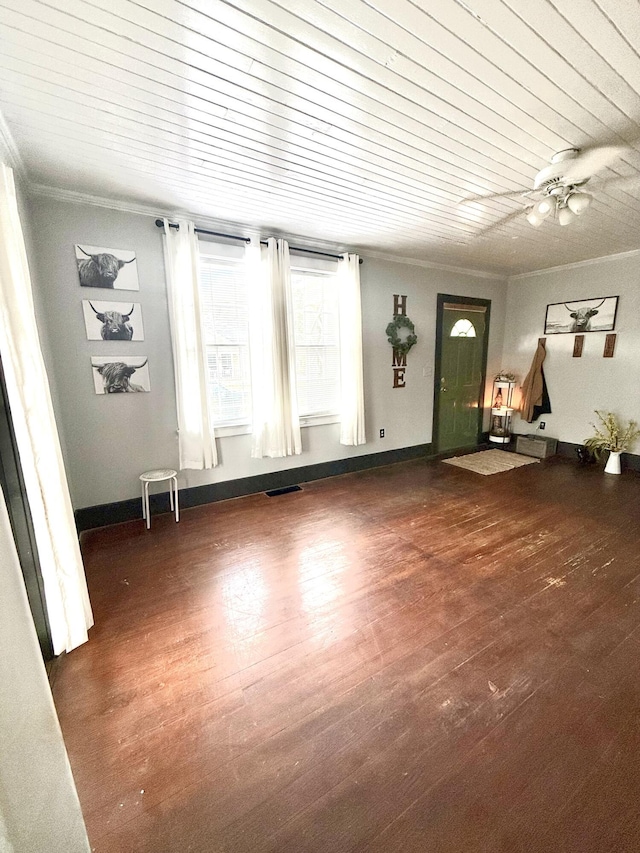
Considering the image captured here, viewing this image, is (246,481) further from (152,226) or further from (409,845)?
(409,845)

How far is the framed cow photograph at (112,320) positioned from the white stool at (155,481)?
1.15m

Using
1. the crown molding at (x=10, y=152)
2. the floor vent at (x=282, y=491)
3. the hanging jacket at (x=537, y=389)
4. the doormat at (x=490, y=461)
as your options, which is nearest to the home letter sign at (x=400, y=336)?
the doormat at (x=490, y=461)

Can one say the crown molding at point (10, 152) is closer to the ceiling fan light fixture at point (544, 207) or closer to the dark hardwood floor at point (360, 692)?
the dark hardwood floor at point (360, 692)

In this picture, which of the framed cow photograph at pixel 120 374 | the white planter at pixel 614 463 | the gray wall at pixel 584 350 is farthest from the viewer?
the gray wall at pixel 584 350

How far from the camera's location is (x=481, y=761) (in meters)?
1.17

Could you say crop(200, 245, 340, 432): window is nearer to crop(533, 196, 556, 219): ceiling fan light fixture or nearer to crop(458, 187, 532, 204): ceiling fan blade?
crop(458, 187, 532, 204): ceiling fan blade

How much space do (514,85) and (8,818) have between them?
9.04 ft

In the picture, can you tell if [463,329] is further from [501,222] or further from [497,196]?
[497,196]

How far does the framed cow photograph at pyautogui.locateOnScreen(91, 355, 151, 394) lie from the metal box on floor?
495 cm

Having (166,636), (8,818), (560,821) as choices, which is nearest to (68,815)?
(8,818)

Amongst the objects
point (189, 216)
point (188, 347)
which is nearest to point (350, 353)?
point (188, 347)

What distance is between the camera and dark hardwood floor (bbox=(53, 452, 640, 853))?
103 cm

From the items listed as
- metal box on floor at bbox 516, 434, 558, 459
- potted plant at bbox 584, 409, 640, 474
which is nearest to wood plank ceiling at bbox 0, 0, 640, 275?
potted plant at bbox 584, 409, 640, 474

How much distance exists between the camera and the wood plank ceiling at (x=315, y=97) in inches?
47.9
